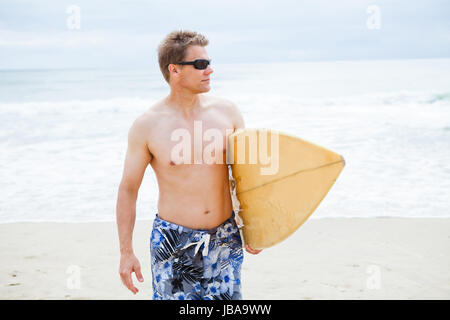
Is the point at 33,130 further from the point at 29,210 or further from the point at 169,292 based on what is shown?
the point at 169,292

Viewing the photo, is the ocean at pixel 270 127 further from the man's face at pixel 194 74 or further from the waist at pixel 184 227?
the man's face at pixel 194 74

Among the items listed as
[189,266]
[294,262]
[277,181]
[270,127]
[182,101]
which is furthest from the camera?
[270,127]

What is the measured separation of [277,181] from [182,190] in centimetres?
52

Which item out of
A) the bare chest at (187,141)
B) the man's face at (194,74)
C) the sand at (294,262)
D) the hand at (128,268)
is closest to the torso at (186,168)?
the bare chest at (187,141)

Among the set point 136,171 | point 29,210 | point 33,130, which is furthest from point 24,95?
point 136,171

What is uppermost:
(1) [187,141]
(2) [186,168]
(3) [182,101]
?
(3) [182,101]

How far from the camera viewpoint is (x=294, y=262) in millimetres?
4457

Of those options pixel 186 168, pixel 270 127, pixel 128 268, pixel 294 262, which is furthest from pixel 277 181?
pixel 270 127

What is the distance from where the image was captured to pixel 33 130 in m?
→ 12.6

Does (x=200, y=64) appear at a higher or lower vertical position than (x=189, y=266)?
higher

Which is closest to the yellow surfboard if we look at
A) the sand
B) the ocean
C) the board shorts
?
the board shorts

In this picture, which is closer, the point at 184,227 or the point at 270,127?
the point at 184,227

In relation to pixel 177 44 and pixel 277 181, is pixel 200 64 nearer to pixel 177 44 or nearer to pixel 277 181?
pixel 177 44

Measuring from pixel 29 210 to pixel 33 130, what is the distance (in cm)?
706
